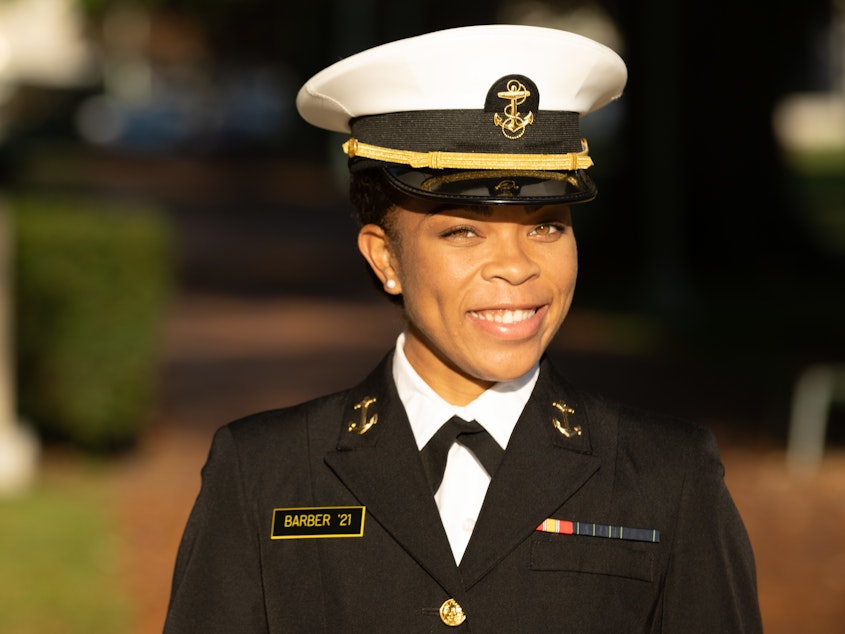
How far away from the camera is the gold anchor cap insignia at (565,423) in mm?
2570

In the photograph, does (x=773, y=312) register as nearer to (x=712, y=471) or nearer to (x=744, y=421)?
(x=744, y=421)

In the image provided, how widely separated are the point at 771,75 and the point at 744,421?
811 cm

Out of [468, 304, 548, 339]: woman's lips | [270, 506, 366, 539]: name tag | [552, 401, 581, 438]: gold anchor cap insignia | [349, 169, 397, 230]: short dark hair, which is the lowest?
[270, 506, 366, 539]: name tag

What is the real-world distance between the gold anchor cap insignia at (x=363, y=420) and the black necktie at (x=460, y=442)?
0.39ft

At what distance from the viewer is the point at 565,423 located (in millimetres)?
2588

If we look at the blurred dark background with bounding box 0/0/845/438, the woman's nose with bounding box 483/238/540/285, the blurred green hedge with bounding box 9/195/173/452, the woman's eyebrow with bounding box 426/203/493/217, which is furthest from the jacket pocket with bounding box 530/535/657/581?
the blurred dark background with bounding box 0/0/845/438

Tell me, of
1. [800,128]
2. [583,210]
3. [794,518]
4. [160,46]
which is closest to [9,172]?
[583,210]

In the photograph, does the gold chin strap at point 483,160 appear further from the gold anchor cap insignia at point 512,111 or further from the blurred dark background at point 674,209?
the blurred dark background at point 674,209

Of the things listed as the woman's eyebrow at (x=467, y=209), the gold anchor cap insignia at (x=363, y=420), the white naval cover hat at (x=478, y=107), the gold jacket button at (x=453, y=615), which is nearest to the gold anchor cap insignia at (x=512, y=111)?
the white naval cover hat at (x=478, y=107)

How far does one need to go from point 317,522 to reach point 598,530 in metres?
0.49

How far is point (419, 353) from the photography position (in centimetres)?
262

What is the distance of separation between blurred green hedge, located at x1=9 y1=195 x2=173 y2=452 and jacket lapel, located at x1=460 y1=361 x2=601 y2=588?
21.5 feet

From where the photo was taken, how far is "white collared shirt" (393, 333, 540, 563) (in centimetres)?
252

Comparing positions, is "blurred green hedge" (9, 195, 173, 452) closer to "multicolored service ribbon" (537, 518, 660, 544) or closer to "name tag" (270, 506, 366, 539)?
"name tag" (270, 506, 366, 539)
